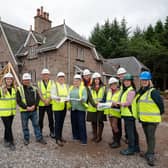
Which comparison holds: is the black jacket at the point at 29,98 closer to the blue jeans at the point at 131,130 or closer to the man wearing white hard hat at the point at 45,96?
the man wearing white hard hat at the point at 45,96

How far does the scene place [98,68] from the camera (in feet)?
78.8

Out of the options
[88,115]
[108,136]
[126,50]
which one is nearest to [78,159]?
[88,115]

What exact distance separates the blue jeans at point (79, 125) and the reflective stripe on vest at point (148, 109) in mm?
1679

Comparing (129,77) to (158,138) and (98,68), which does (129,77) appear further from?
(98,68)

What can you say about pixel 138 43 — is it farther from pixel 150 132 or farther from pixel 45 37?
pixel 150 132

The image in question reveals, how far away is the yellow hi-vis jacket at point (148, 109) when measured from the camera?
427 centimetres

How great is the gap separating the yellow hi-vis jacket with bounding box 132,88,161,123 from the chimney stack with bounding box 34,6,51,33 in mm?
20759

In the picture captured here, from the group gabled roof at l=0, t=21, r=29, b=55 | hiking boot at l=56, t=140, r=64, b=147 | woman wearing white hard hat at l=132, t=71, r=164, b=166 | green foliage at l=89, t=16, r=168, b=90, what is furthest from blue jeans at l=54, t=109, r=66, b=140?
green foliage at l=89, t=16, r=168, b=90

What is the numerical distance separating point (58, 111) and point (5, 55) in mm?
18067

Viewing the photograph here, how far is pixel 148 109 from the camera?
14.1 feet

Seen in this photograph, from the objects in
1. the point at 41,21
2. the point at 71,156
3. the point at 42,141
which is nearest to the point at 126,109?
the point at 71,156

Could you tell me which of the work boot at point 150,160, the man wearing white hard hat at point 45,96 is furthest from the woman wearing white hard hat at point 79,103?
the work boot at point 150,160

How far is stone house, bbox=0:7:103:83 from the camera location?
19000mm

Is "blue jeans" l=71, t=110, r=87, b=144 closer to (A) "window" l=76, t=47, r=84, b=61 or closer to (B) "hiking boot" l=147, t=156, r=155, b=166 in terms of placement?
(B) "hiking boot" l=147, t=156, r=155, b=166
